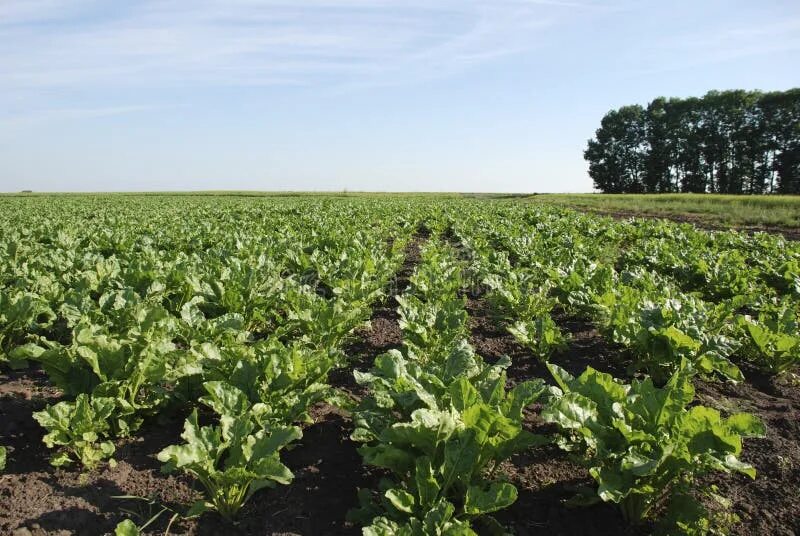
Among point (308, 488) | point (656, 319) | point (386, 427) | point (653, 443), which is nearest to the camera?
point (653, 443)

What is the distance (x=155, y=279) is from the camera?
627cm

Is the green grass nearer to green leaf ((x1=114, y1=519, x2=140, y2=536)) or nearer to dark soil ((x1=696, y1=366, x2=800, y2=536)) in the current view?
dark soil ((x1=696, y1=366, x2=800, y2=536))

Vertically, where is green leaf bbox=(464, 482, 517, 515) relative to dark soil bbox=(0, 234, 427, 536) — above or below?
above

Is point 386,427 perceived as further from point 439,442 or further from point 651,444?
point 651,444

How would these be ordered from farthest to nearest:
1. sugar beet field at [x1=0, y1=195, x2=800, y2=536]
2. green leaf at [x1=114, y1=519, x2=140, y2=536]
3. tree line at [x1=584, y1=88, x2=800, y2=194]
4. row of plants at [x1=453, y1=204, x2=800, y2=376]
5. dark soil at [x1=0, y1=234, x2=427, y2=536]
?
tree line at [x1=584, y1=88, x2=800, y2=194] → row of plants at [x1=453, y1=204, x2=800, y2=376] → dark soil at [x1=0, y1=234, x2=427, y2=536] → sugar beet field at [x1=0, y1=195, x2=800, y2=536] → green leaf at [x1=114, y1=519, x2=140, y2=536]

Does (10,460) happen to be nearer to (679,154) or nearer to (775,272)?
(775,272)

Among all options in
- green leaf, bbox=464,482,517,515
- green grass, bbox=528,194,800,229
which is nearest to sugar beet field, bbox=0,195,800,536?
green leaf, bbox=464,482,517,515

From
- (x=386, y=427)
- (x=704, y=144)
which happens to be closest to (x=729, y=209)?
(x=386, y=427)

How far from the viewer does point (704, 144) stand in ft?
225

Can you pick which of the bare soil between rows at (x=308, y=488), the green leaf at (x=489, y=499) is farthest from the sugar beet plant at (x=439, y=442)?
the bare soil between rows at (x=308, y=488)

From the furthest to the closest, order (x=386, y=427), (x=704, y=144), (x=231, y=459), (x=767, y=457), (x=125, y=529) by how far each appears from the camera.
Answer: (x=704, y=144) < (x=767, y=457) < (x=386, y=427) < (x=231, y=459) < (x=125, y=529)

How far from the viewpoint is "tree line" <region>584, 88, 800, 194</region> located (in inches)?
2443

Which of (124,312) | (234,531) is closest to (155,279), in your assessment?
(124,312)

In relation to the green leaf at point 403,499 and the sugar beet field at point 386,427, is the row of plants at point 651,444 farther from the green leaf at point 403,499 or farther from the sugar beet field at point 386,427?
the green leaf at point 403,499
